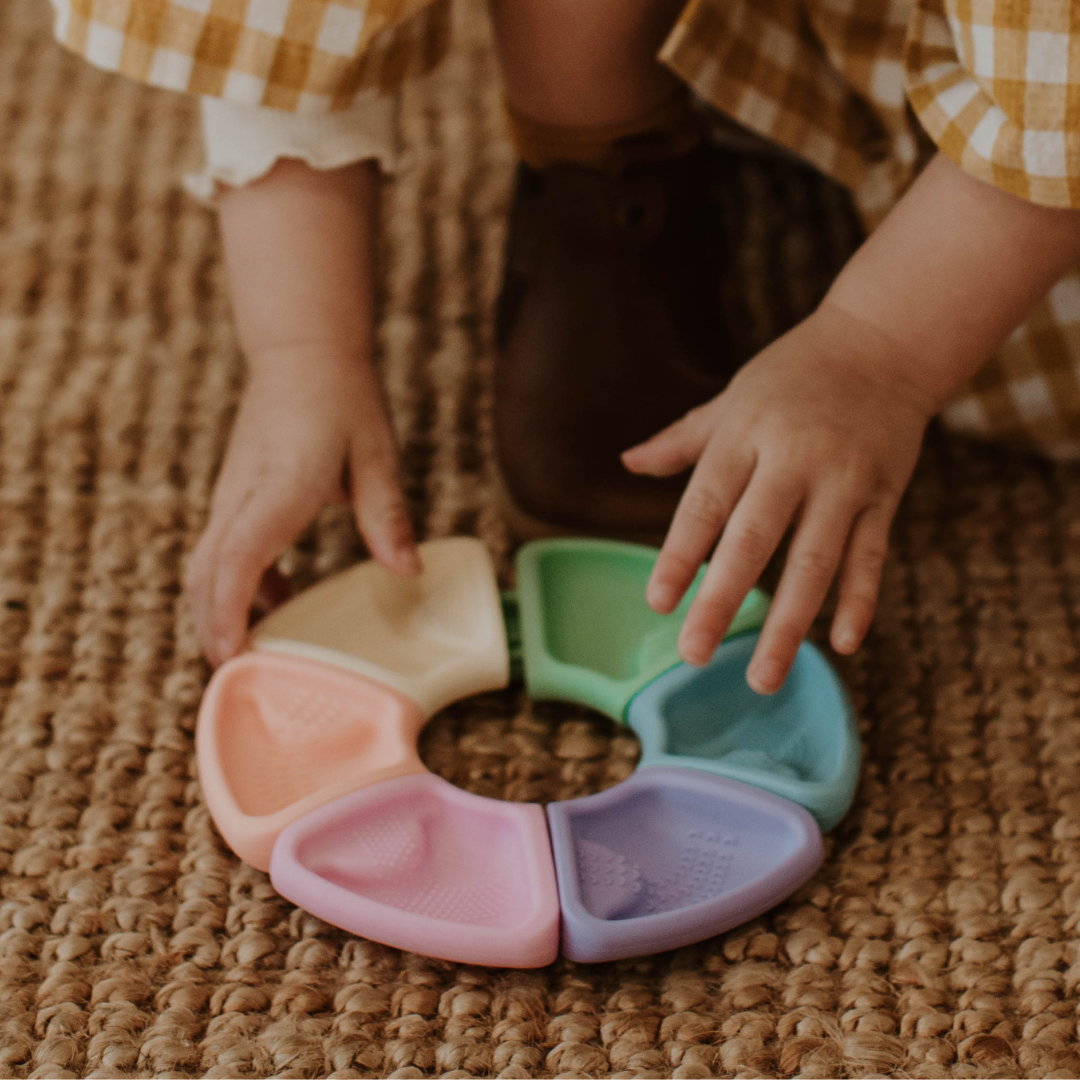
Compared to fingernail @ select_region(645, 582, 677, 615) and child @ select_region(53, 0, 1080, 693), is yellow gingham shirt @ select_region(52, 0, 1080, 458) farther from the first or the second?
fingernail @ select_region(645, 582, 677, 615)

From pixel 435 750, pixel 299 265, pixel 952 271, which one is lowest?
pixel 435 750

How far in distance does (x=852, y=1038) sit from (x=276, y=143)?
43 centimetres

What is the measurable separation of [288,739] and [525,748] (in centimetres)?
10

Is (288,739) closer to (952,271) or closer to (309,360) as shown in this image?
(309,360)

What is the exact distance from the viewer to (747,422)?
47 cm

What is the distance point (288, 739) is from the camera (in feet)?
1.54

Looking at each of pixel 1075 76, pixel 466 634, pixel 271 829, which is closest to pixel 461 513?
pixel 466 634

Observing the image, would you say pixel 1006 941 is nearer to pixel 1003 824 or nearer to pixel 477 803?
pixel 1003 824

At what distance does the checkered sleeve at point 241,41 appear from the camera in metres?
0.50

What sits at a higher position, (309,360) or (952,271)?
(952,271)

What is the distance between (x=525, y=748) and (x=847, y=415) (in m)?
0.19

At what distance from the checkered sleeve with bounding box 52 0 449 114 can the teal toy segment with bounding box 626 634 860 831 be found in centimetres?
29

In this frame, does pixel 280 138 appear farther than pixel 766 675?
Yes

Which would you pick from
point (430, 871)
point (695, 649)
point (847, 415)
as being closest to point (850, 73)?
point (847, 415)
